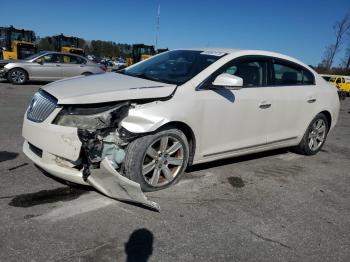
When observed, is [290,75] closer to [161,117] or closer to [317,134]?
[317,134]

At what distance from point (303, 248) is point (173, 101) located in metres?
1.91

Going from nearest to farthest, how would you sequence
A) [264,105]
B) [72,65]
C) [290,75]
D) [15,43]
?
1. [264,105]
2. [290,75]
3. [72,65]
4. [15,43]

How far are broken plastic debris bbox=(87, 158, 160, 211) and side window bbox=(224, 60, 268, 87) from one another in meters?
2.00

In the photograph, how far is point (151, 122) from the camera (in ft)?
12.5

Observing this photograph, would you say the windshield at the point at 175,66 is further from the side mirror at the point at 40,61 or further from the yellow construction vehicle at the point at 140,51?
the yellow construction vehicle at the point at 140,51

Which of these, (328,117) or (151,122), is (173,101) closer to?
(151,122)

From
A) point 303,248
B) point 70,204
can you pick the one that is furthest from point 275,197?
point 70,204

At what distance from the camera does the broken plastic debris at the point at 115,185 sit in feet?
11.6

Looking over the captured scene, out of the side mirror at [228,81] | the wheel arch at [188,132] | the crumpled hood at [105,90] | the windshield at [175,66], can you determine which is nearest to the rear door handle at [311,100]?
the windshield at [175,66]

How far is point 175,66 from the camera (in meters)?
4.84

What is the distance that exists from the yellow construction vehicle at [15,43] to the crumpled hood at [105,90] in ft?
61.2

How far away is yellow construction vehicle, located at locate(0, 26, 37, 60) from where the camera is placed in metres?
21.0

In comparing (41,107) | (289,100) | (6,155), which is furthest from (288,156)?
(6,155)

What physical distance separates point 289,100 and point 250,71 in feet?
2.61
